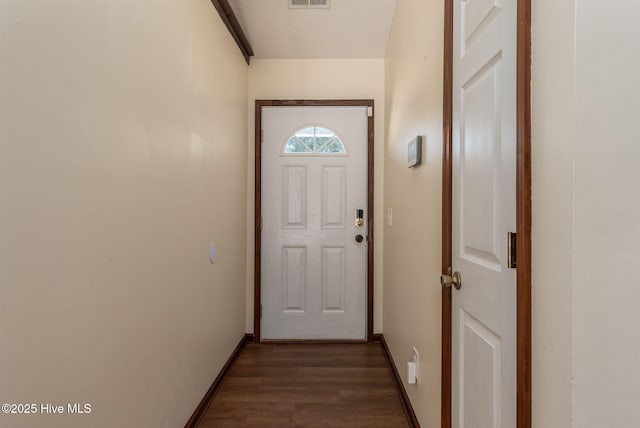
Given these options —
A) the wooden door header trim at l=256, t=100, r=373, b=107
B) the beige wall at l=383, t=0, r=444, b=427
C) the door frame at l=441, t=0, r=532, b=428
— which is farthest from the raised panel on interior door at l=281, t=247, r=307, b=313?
the door frame at l=441, t=0, r=532, b=428

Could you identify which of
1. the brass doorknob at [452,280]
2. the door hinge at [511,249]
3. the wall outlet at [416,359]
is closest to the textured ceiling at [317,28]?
the brass doorknob at [452,280]

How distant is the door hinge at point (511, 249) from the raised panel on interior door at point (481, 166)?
6 centimetres

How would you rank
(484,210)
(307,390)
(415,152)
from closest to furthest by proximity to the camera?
(484,210) < (415,152) < (307,390)

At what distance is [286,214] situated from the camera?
3098mm

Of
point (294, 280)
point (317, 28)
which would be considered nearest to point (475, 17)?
point (317, 28)

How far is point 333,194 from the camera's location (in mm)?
3082

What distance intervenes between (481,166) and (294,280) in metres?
2.27

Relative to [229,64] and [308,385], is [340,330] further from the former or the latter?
[229,64]

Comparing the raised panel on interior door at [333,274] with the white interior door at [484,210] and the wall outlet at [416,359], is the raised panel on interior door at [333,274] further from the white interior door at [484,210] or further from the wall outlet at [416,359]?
the white interior door at [484,210]

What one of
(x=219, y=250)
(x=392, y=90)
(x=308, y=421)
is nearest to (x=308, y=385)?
(x=308, y=421)

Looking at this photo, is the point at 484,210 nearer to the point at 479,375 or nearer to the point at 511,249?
the point at 511,249

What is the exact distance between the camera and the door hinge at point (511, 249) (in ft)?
2.91

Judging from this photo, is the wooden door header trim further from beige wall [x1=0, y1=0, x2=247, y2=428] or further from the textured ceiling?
beige wall [x1=0, y1=0, x2=247, y2=428]

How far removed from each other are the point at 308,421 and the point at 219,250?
1143 millimetres
